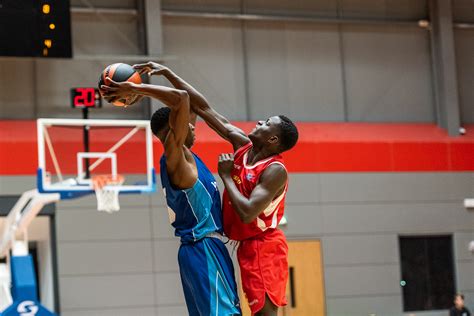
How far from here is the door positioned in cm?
1717

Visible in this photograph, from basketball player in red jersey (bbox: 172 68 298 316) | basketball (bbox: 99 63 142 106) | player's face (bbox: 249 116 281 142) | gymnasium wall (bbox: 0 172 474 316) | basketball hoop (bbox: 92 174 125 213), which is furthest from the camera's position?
gymnasium wall (bbox: 0 172 474 316)

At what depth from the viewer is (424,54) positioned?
19359 mm

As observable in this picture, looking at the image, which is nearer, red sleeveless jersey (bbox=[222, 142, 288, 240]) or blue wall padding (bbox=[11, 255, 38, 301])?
red sleeveless jersey (bbox=[222, 142, 288, 240])

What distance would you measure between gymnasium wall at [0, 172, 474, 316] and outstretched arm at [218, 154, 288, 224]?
1074 cm

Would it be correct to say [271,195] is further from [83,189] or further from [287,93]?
[287,93]

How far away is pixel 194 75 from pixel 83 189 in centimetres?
545

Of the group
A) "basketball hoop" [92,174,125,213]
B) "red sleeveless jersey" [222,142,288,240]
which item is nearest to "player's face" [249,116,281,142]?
"red sleeveless jersey" [222,142,288,240]

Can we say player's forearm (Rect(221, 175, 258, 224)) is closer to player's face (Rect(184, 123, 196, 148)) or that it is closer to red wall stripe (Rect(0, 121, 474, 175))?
player's face (Rect(184, 123, 196, 148))

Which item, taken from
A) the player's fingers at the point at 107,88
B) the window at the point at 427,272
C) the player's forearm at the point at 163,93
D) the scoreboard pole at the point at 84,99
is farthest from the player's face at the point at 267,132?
the window at the point at 427,272

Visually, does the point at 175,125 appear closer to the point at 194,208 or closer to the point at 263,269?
the point at 194,208

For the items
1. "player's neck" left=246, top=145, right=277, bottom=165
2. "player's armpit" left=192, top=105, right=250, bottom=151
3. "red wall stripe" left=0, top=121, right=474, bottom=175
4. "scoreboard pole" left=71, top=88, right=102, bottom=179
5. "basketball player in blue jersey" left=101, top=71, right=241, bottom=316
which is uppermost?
"scoreboard pole" left=71, top=88, right=102, bottom=179

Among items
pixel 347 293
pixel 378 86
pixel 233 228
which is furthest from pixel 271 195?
pixel 378 86

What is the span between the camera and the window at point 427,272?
1808 centimetres

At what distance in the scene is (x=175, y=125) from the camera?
Answer: 5.49 meters
